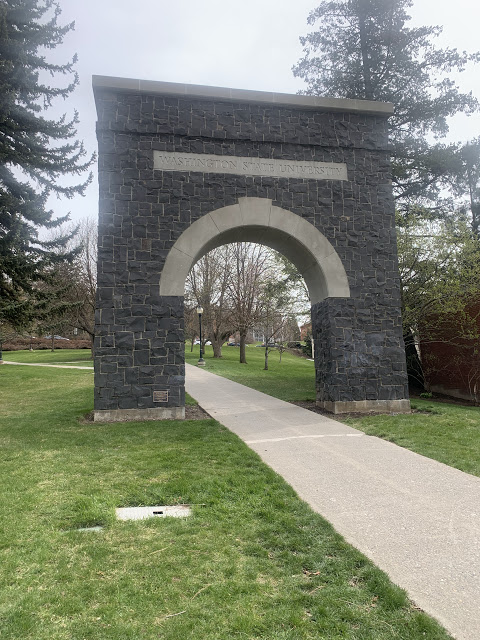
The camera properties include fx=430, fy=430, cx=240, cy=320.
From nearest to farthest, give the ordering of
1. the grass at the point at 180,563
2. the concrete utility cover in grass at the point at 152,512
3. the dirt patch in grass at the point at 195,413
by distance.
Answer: the grass at the point at 180,563 → the concrete utility cover in grass at the point at 152,512 → the dirt patch in grass at the point at 195,413

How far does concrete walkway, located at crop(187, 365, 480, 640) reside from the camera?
241 centimetres

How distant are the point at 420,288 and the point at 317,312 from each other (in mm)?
4240

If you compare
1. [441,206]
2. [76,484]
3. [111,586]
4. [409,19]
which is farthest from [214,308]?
[111,586]

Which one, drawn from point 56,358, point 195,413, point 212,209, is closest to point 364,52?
point 212,209

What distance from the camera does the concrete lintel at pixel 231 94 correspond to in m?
8.12

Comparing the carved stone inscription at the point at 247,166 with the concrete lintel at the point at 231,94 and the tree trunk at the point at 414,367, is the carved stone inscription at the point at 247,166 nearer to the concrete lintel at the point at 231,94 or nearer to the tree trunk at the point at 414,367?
the concrete lintel at the point at 231,94

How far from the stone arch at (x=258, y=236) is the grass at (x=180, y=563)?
13.6ft

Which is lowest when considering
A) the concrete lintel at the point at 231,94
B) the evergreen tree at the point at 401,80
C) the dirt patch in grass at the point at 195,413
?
the dirt patch in grass at the point at 195,413

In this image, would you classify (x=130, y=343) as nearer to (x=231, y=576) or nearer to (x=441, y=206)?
(x=231, y=576)

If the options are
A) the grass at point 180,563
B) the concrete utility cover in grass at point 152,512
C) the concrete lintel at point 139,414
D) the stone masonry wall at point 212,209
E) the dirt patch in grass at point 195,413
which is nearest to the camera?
the grass at point 180,563

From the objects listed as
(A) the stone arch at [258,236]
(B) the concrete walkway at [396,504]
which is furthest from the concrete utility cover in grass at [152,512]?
(A) the stone arch at [258,236]

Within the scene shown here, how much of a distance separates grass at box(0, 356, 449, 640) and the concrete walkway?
0.57 ft

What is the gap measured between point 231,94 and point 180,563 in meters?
8.27

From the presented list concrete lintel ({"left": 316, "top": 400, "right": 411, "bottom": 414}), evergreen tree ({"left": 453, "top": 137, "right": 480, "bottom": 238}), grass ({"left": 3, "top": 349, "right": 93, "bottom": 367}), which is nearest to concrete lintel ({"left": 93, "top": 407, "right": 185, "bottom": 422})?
concrete lintel ({"left": 316, "top": 400, "right": 411, "bottom": 414})
